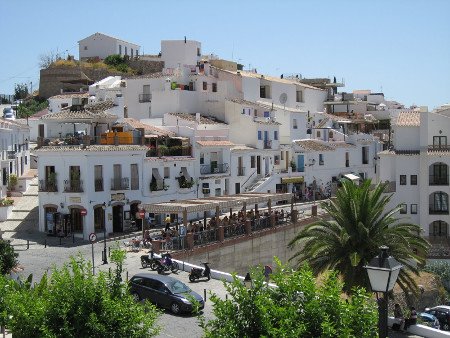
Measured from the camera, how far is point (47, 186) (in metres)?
45.6

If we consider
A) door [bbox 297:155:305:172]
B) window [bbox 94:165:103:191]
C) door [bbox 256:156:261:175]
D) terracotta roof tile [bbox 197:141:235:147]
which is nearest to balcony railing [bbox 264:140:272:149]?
door [bbox 256:156:261:175]

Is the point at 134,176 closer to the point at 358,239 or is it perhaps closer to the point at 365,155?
the point at 358,239

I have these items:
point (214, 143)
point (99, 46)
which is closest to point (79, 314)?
point (214, 143)

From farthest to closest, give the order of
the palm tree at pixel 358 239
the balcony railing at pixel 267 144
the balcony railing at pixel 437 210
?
the balcony railing at pixel 267 144 → the balcony railing at pixel 437 210 → the palm tree at pixel 358 239

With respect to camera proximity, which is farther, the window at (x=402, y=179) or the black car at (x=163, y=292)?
the window at (x=402, y=179)

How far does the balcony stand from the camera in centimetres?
4603

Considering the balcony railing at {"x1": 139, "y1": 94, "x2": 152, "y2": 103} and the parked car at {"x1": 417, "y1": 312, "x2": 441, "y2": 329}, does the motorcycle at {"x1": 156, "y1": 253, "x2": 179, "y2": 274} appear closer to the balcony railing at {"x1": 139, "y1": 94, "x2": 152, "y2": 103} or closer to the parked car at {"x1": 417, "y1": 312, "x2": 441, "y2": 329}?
the parked car at {"x1": 417, "y1": 312, "x2": 441, "y2": 329}

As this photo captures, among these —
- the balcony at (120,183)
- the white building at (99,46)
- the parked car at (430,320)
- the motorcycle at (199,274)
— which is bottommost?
the parked car at (430,320)

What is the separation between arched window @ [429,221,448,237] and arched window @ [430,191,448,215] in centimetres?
72

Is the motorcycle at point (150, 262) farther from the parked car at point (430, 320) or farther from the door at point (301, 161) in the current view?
the door at point (301, 161)

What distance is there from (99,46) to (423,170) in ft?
163

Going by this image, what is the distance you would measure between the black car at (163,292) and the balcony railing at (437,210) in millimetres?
31462

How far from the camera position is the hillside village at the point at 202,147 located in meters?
45.6

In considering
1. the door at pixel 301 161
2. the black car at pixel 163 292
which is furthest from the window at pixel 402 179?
the black car at pixel 163 292
